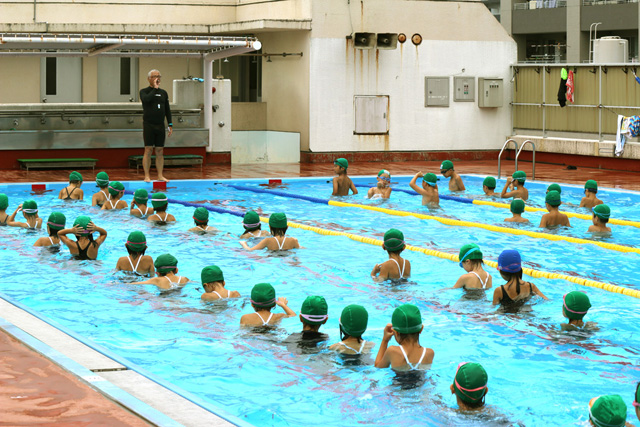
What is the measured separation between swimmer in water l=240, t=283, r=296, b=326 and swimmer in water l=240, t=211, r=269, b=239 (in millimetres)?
4342

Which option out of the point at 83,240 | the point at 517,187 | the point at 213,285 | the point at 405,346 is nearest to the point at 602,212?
the point at 517,187

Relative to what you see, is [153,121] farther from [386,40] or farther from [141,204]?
[386,40]

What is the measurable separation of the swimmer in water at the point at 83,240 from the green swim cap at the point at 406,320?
5.71 meters

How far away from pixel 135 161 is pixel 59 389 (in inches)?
638

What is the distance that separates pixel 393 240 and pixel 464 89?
672 inches

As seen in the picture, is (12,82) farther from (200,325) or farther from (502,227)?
(200,325)

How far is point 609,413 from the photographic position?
5.02 m

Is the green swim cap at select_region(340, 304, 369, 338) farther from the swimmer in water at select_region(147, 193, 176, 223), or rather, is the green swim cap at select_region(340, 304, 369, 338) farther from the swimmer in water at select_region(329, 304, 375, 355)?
the swimmer in water at select_region(147, 193, 176, 223)

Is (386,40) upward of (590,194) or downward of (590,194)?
upward

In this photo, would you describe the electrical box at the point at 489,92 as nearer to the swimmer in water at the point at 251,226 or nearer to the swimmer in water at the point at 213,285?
the swimmer in water at the point at 251,226

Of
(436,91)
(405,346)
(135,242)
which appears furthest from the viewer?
(436,91)

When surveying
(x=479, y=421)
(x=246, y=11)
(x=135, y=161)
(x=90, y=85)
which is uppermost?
(x=246, y=11)

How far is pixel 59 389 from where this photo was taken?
5.91 m

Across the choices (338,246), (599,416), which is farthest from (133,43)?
(599,416)
